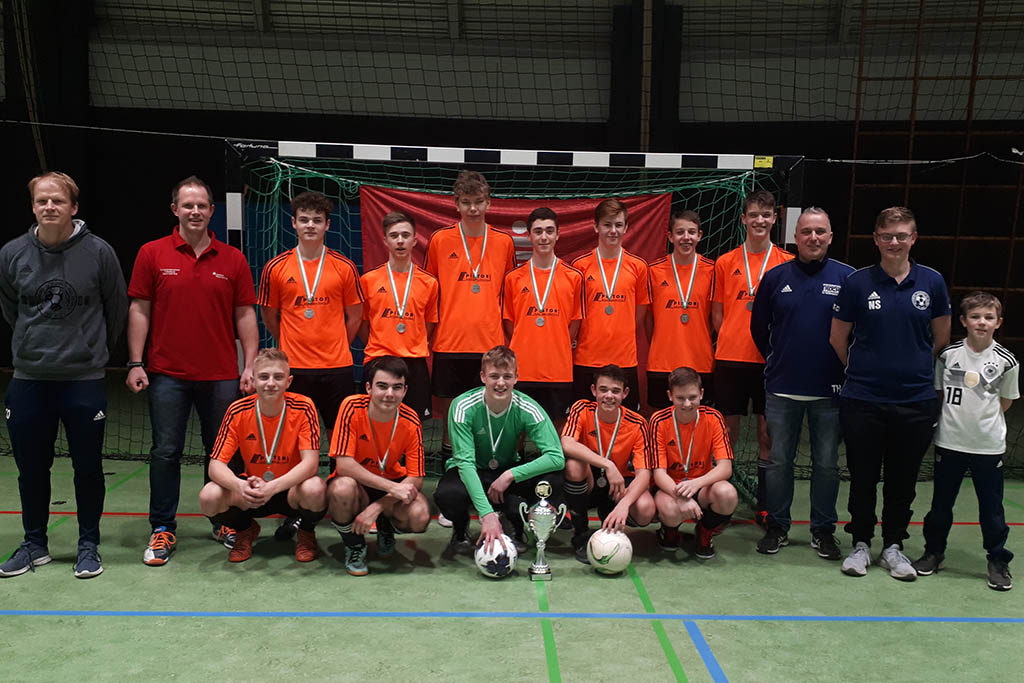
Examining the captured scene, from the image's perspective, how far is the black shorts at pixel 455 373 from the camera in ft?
14.4

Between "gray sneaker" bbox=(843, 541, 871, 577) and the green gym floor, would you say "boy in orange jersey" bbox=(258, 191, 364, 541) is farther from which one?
"gray sneaker" bbox=(843, 541, 871, 577)

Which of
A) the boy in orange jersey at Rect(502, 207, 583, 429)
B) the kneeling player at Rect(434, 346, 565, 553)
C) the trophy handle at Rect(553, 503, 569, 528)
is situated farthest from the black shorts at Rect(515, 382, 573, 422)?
the trophy handle at Rect(553, 503, 569, 528)

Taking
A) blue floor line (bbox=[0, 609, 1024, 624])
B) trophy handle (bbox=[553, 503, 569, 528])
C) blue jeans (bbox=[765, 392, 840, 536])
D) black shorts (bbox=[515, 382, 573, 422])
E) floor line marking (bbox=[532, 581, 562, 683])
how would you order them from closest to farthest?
floor line marking (bbox=[532, 581, 562, 683]) → blue floor line (bbox=[0, 609, 1024, 624]) → trophy handle (bbox=[553, 503, 569, 528]) → blue jeans (bbox=[765, 392, 840, 536]) → black shorts (bbox=[515, 382, 573, 422])

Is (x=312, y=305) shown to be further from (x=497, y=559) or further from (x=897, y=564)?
(x=897, y=564)

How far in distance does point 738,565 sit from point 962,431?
1.19 metres

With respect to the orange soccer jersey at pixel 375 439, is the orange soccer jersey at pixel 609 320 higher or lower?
higher

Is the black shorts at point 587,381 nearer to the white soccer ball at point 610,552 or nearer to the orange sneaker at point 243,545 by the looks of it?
the white soccer ball at point 610,552

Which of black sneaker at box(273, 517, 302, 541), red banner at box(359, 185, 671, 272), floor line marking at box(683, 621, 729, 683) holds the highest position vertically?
red banner at box(359, 185, 671, 272)

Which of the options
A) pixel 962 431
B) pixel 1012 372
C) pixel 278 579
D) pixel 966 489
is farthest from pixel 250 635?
pixel 966 489

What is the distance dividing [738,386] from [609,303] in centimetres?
85

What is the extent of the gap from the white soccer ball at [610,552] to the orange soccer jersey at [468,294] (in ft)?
4.36

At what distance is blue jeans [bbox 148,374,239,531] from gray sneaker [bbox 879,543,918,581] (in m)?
3.26

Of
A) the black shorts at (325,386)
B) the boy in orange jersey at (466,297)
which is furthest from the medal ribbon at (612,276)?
the black shorts at (325,386)

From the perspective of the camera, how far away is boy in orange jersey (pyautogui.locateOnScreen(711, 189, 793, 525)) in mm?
4242
